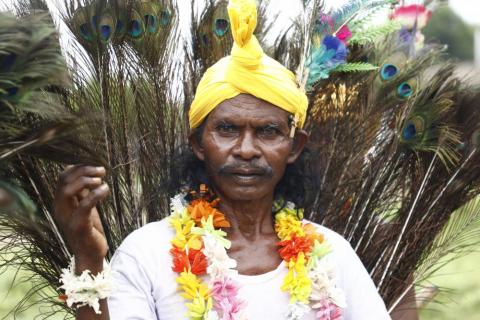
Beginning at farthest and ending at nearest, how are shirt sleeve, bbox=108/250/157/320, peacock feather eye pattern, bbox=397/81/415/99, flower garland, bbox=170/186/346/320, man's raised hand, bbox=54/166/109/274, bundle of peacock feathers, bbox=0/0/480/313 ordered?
peacock feather eye pattern, bbox=397/81/415/99 → bundle of peacock feathers, bbox=0/0/480/313 → flower garland, bbox=170/186/346/320 → shirt sleeve, bbox=108/250/157/320 → man's raised hand, bbox=54/166/109/274

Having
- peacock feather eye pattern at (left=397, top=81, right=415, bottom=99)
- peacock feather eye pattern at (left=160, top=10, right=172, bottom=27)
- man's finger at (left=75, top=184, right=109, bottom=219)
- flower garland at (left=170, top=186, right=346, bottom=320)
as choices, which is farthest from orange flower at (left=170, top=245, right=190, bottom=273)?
peacock feather eye pattern at (left=397, top=81, right=415, bottom=99)

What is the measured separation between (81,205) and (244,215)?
868mm

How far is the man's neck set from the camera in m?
3.63

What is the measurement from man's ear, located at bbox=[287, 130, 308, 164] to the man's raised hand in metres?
0.96

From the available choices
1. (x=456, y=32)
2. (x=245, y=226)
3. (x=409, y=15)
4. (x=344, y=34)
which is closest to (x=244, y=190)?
(x=245, y=226)

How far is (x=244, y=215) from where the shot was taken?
3643 mm

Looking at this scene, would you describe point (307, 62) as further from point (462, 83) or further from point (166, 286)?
point (166, 286)

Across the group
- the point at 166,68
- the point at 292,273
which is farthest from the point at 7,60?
the point at 166,68

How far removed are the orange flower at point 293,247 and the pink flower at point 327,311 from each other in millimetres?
186

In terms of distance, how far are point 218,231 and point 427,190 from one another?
1179mm

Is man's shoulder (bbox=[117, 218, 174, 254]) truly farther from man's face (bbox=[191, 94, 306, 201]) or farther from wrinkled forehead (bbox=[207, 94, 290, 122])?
wrinkled forehead (bbox=[207, 94, 290, 122])

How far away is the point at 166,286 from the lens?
3.40 m

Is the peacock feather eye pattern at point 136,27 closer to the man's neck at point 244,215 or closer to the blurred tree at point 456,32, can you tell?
the man's neck at point 244,215

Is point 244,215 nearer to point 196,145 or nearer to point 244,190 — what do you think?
point 244,190
